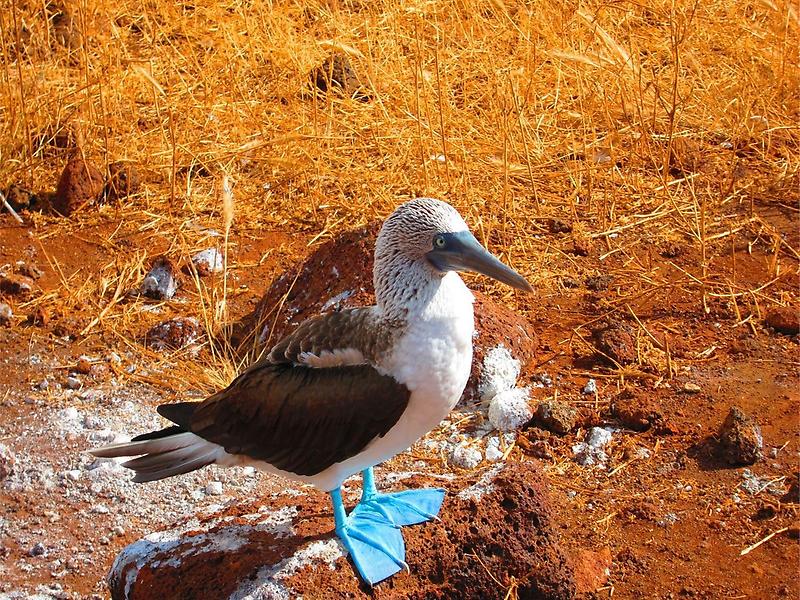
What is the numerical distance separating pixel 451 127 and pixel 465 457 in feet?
8.87

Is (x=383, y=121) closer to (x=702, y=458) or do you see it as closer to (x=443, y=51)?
(x=443, y=51)

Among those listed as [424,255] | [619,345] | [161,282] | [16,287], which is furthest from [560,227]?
[16,287]

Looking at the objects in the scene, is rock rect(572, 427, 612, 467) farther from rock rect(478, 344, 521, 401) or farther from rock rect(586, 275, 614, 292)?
rock rect(586, 275, 614, 292)

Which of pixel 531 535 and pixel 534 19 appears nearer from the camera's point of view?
pixel 531 535

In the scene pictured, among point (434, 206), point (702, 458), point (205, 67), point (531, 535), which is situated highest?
point (434, 206)

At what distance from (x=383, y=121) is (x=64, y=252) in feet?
6.80

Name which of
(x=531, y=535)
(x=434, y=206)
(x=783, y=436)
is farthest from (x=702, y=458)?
(x=434, y=206)

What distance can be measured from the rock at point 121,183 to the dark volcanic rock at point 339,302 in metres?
1.60

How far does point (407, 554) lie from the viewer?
9.86ft

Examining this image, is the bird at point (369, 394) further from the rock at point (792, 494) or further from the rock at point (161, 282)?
the rock at point (161, 282)

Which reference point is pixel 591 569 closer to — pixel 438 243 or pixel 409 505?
pixel 409 505

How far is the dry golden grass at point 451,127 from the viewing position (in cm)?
547

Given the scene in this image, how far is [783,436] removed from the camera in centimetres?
396

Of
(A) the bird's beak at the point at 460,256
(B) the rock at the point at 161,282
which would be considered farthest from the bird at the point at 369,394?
(B) the rock at the point at 161,282
